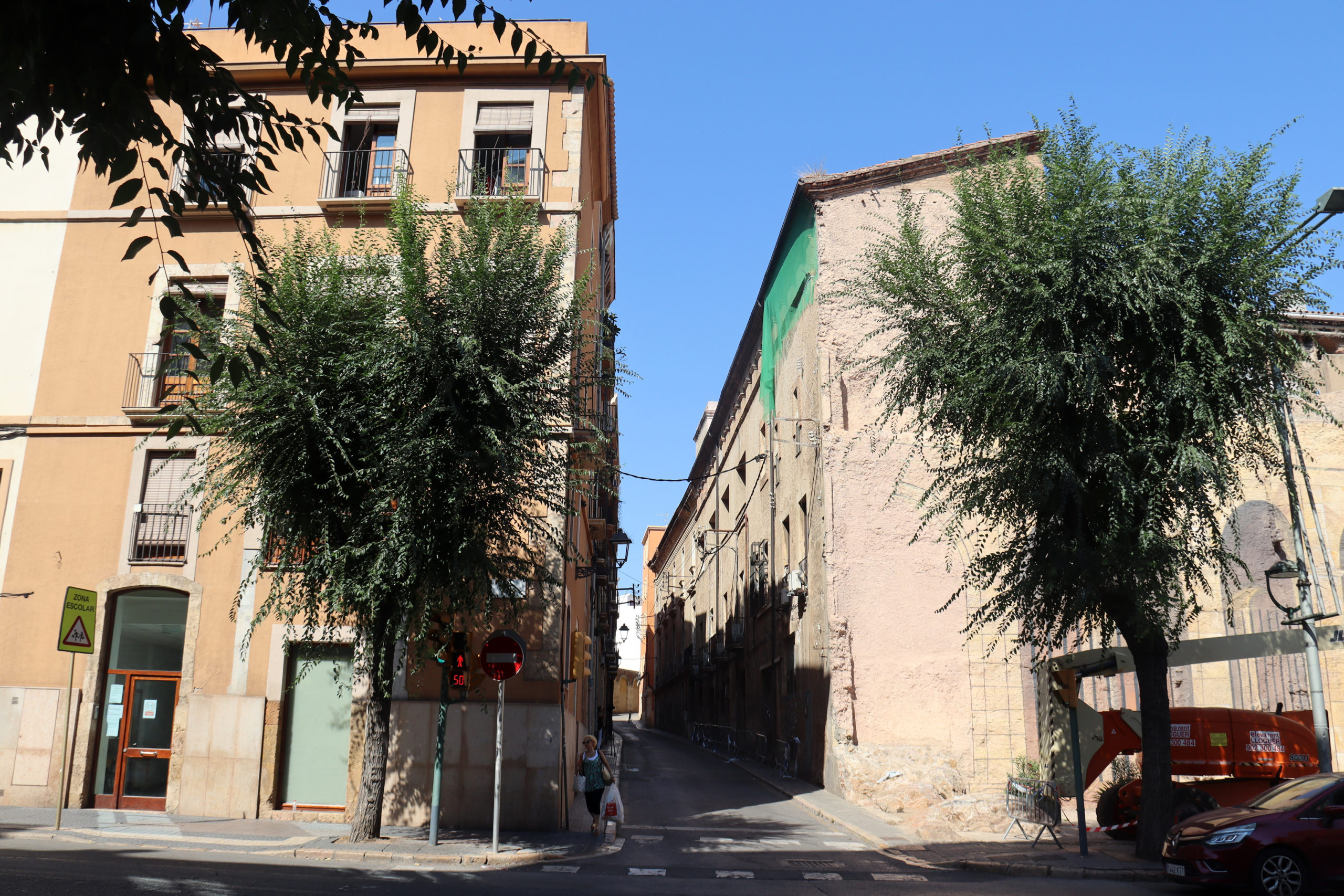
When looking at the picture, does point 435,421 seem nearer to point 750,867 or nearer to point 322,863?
point 322,863

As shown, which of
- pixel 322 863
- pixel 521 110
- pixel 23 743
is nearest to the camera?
pixel 322 863

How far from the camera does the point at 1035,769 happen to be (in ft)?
59.3

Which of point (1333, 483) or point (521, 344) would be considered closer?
point (521, 344)

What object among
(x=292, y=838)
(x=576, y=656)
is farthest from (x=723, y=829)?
(x=292, y=838)

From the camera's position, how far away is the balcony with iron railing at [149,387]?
16.2 m

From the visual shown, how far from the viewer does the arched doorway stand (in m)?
15.4

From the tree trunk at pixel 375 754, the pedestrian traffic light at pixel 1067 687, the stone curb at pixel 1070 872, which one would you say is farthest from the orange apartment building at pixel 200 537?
the pedestrian traffic light at pixel 1067 687

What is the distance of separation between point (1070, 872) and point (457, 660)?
26.6 ft

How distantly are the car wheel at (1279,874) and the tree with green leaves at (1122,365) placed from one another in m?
2.54

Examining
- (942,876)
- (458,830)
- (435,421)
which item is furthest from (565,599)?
(942,876)

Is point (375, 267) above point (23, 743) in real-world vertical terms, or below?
above

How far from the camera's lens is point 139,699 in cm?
1576

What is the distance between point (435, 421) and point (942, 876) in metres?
8.19

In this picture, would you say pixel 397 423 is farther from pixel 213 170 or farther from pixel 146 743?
pixel 146 743
